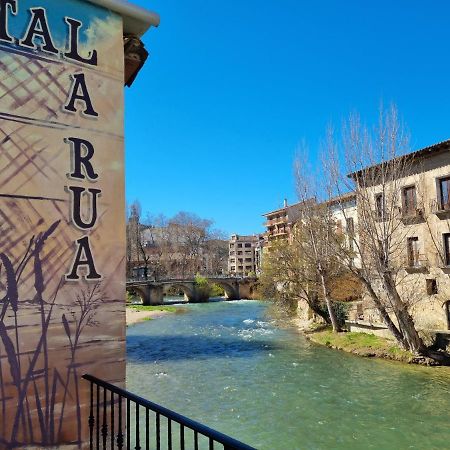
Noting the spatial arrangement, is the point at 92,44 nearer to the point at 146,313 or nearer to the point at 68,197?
the point at 68,197

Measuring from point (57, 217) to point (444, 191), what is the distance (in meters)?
17.2

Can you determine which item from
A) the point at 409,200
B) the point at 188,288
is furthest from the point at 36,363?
the point at 188,288

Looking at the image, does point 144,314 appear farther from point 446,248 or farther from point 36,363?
point 36,363

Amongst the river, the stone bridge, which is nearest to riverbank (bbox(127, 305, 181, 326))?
the stone bridge

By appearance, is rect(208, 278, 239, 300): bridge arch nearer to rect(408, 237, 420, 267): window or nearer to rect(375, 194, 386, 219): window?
rect(375, 194, 386, 219): window

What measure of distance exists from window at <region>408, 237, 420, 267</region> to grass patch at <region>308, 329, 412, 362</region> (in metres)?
3.48

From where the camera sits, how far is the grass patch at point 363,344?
1581 centimetres

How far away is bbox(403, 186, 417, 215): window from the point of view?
1870cm

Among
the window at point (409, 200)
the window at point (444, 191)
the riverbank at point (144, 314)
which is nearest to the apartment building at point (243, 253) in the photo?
the riverbank at point (144, 314)

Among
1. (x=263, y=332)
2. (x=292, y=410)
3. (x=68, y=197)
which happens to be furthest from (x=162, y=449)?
(x=263, y=332)

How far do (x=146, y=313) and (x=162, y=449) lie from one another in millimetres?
28645

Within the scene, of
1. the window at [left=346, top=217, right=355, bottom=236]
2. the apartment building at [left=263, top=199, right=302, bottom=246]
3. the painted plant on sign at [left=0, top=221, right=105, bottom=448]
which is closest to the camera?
the painted plant on sign at [left=0, top=221, right=105, bottom=448]

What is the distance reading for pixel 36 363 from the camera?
371 cm

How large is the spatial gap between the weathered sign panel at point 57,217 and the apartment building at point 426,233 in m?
14.1
